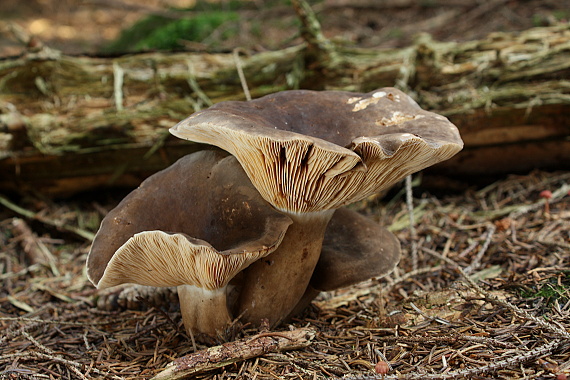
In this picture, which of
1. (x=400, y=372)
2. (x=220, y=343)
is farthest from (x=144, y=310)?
(x=400, y=372)

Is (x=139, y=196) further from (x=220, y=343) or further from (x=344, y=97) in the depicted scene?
(x=344, y=97)

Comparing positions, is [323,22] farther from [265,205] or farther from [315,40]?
[265,205]

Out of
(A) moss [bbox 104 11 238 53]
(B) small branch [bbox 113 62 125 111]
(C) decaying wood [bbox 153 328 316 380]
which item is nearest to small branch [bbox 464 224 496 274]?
(C) decaying wood [bbox 153 328 316 380]

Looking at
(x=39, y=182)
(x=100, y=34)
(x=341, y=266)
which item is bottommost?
(x=341, y=266)

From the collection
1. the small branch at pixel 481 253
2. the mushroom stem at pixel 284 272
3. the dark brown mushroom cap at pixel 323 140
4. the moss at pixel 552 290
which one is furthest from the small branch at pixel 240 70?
the moss at pixel 552 290

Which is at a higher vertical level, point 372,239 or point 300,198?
point 300,198

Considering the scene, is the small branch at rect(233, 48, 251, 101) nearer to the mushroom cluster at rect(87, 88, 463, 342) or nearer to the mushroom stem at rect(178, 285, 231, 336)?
the mushroom cluster at rect(87, 88, 463, 342)

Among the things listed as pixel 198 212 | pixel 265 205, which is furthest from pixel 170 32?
pixel 265 205
